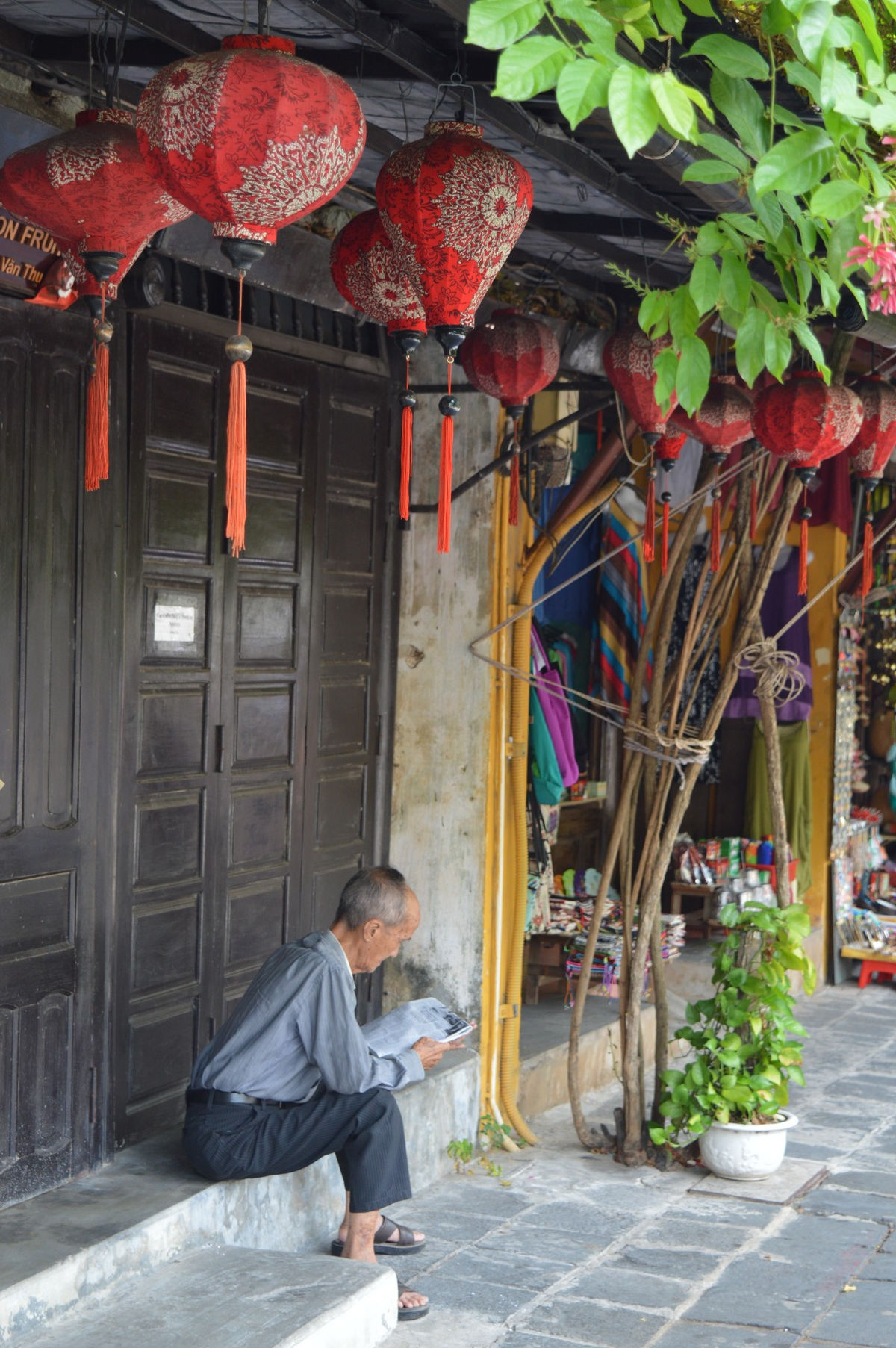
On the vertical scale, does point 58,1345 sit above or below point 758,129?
below

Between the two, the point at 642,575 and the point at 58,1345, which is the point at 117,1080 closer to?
the point at 58,1345

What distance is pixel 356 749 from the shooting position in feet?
18.7

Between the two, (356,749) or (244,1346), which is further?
(356,749)

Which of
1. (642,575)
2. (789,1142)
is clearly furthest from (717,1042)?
(642,575)

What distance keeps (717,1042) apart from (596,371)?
8.42 feet

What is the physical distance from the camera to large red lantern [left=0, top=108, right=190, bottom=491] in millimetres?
2924

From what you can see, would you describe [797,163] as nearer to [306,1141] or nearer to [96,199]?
[96,199]

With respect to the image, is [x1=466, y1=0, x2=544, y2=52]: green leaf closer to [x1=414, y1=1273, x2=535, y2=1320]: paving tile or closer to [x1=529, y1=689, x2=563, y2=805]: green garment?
[x1=414, y1=1273, x2=535, y2=1320]: paving tile

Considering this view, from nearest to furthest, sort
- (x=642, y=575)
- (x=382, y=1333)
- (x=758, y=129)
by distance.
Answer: (x=758, y=129) → (x=382, y=1333) → (x=642, y=575)

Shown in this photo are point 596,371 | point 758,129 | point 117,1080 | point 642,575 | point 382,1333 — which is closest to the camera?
point 758,129

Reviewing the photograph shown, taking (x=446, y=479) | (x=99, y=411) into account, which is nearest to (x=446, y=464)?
(x=446, y=479)

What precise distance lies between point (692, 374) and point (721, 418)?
78.5 inches

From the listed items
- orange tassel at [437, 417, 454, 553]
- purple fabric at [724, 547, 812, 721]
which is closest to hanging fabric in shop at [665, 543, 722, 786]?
purple fabric at [724, 547, 812, 721]

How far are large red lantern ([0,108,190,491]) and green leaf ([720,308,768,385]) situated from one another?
114 cm
